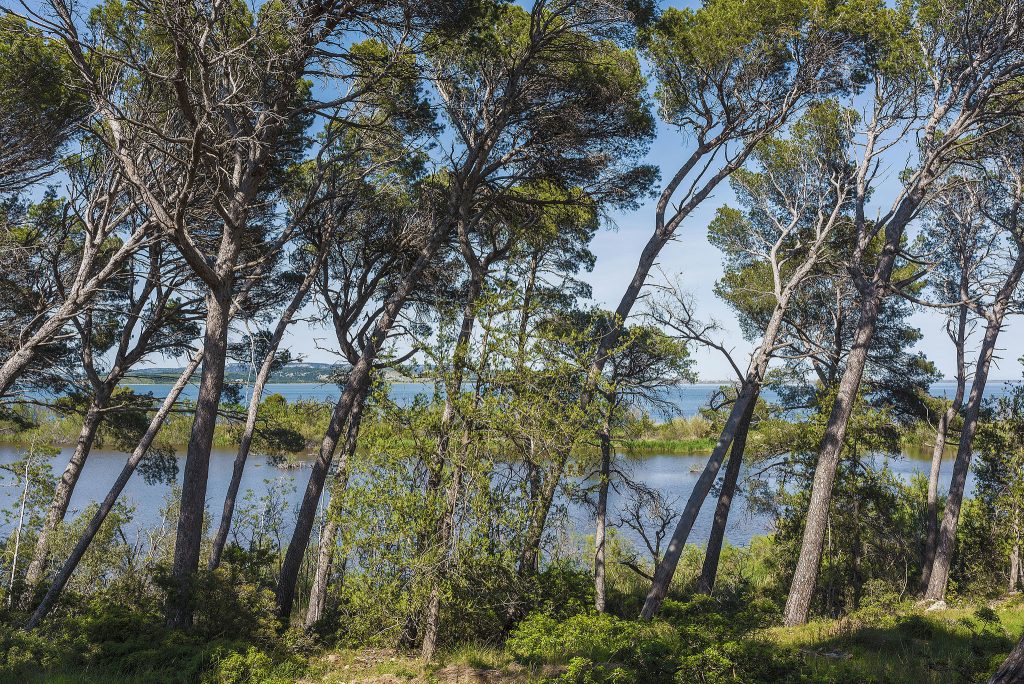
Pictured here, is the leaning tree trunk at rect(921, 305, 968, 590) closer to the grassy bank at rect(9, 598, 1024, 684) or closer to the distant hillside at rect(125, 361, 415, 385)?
the grassy bank at rect(9, 598, 1024, 684)

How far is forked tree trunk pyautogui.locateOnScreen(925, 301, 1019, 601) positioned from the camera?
37.3 ft

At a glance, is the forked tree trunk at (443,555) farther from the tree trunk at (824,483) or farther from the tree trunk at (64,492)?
the tree trunk at (64,492)

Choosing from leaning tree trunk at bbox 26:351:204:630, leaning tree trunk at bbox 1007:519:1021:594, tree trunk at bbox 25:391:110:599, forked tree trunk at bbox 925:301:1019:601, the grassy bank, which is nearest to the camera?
the grassy bank

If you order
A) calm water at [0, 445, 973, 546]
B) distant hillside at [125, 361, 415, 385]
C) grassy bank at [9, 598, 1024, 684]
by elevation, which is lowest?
calm water at [0, 445, 973, 546]

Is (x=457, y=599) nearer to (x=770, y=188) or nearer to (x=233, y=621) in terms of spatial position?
(x=233, y=621)

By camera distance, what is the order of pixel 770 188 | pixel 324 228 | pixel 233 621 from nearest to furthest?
pixel 233 621, pixel 324 228, pixel 770 188

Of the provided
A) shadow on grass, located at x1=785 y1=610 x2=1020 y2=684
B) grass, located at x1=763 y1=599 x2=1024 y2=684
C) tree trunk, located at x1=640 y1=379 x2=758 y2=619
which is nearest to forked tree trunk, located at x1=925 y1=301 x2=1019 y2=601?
grass, located at x1=763 y1=599 x2=1024 y2=684

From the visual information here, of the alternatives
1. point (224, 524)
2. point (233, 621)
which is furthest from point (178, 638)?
point (224, 524)

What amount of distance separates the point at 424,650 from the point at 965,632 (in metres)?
5.87

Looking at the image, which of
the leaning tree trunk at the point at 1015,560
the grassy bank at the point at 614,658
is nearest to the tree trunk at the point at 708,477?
the grassy bank at the point at 614,658

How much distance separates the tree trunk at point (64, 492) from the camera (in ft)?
32.6

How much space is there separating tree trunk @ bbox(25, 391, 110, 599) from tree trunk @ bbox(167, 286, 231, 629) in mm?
3985

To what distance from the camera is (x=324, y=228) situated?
36.8 ft

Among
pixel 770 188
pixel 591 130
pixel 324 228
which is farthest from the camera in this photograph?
pixel 770 188
